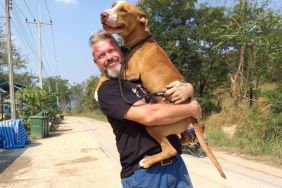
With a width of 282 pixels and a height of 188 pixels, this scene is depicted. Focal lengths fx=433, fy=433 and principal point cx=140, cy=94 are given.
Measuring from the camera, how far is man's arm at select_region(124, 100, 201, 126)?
258 centimetres

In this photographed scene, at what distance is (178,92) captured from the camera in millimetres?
2715

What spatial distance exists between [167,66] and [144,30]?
1.02 ft

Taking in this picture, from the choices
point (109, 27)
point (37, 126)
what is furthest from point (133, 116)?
point (37, 126)

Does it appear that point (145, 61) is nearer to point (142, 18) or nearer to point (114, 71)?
point (114, 71)

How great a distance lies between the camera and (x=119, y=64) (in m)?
2.75

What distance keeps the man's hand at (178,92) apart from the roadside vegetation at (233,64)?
297 inches

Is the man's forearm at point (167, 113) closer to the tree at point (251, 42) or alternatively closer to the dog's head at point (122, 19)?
the dog's head at point (122, 19)

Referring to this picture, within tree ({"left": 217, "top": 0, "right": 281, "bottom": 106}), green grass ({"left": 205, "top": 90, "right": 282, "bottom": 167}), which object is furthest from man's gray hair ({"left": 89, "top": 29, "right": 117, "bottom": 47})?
tree ({"left": 217, "top": 0, "right": 281, "bottom": 106})

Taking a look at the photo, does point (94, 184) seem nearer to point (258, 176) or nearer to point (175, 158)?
point (258, 176)

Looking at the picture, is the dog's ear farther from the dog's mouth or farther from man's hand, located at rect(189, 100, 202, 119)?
man's hand, located at rect(189, 100, 202, 119)

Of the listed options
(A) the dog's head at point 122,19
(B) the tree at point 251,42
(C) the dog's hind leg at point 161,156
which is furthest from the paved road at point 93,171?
(B) the tree at point 251,42

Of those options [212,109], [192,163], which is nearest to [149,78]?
[192,163]

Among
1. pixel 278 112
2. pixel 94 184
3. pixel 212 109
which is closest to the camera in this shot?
pixel 94 184

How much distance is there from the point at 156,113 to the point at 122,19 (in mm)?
652
